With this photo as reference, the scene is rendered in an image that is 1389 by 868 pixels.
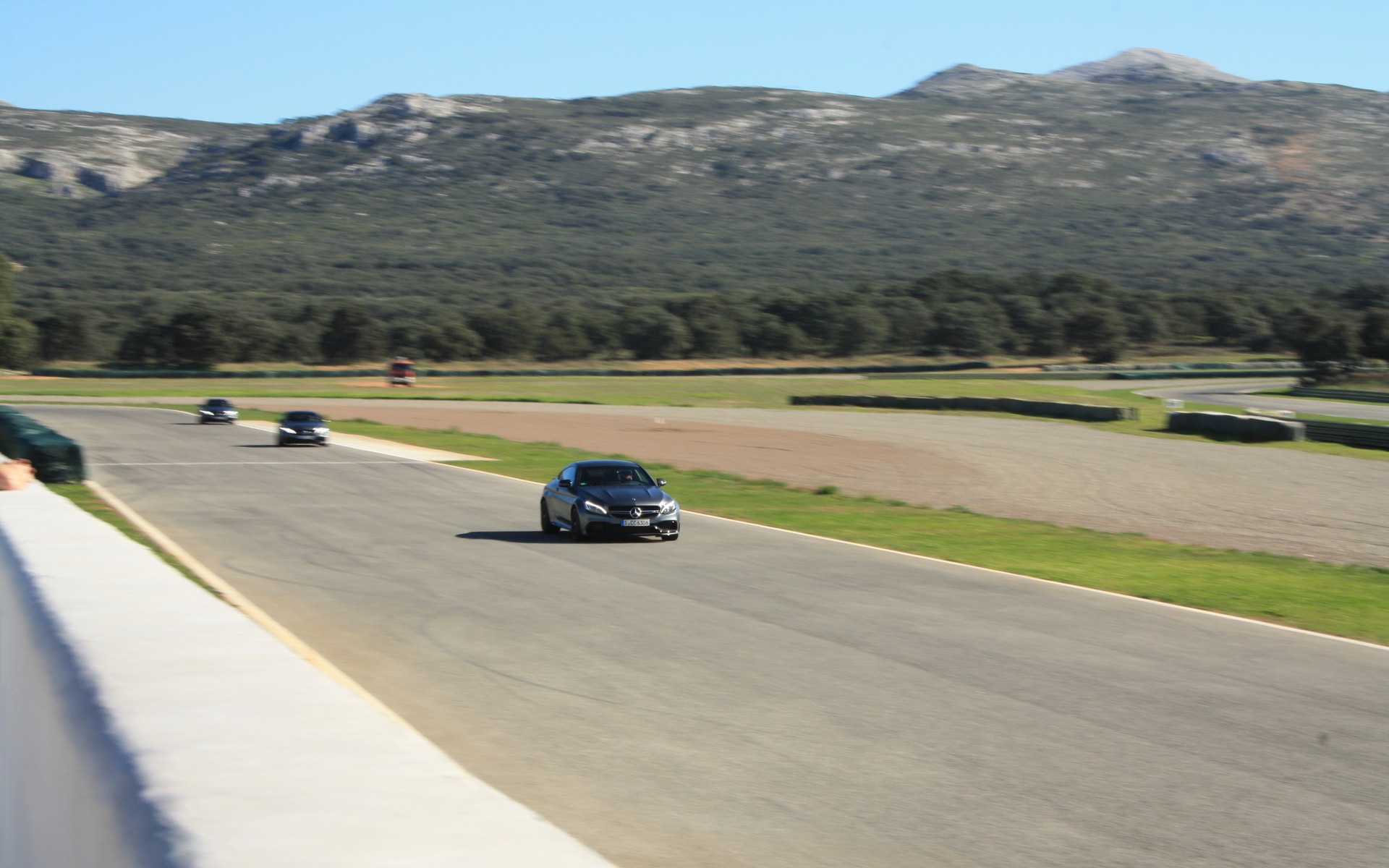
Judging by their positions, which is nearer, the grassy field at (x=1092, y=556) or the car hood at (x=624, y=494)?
the grassy field at (x=1092, y=556)

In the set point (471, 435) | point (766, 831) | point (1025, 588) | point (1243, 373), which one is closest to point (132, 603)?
point (766, 831)

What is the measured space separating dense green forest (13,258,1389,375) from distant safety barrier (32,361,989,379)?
12497 mm

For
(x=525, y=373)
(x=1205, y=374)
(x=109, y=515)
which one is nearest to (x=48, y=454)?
(x=109, y=515)

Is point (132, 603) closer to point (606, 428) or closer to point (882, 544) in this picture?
point (882, 544)

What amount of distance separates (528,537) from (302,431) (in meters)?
23.1

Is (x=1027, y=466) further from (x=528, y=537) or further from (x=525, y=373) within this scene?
(x=525, y=373)

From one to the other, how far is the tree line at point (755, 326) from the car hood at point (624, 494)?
101877 millimetres

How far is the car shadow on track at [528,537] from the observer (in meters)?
19.7

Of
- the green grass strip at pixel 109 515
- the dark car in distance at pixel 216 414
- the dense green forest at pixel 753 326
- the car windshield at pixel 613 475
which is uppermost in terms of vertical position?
the dense green forest at pixel 753 326

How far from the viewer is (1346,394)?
7262 centimetres

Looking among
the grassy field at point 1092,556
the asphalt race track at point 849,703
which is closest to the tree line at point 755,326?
the grassy field at point 1092,556

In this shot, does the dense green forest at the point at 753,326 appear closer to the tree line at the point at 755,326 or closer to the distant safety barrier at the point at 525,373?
the tree line at the point at 755,326

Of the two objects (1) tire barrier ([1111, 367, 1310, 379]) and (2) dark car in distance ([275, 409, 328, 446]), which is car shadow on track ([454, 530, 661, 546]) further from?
(1) tire barrier ([1111, 367, 1310, 379])

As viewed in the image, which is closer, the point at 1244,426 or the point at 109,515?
the point at 109,515
